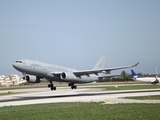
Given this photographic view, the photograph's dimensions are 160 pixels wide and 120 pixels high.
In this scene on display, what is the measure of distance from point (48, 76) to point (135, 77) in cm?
6743

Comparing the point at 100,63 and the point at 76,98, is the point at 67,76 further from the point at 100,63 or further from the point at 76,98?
the point at 100,63

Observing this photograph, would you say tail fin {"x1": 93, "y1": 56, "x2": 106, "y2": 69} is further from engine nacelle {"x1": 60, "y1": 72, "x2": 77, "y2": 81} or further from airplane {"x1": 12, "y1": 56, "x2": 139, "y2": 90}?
engine nacelle {"x1": 60, "y1": 72, "x2": 77, "y2": 81}

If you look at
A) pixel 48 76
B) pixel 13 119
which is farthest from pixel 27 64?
pixel 13 119

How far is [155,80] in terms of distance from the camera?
10344 centimetres

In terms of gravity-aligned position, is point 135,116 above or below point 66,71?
below

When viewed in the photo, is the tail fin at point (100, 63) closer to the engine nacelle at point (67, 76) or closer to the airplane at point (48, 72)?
the airplane at point (48, 72)

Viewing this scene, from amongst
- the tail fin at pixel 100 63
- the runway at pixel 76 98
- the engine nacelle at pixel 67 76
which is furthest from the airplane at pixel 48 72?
the tail fin at pixel 100 63

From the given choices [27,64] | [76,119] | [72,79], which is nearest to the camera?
[76,119]

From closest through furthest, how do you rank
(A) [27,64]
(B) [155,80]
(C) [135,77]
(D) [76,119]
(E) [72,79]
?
(D) [76,119], (A) [27,64], (E) [72,79], (B) [155,80], (C) [135,77]

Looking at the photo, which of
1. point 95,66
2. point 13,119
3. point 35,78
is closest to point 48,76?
point 35,78

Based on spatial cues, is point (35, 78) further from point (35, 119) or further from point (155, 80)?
point (155, 80)

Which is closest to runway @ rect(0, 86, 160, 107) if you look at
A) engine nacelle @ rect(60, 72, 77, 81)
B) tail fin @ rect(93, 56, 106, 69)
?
engine nacelle @ rect(60, 72, 77, 81)

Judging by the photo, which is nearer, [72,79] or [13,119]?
[13,119]

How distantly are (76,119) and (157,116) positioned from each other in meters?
6.04
